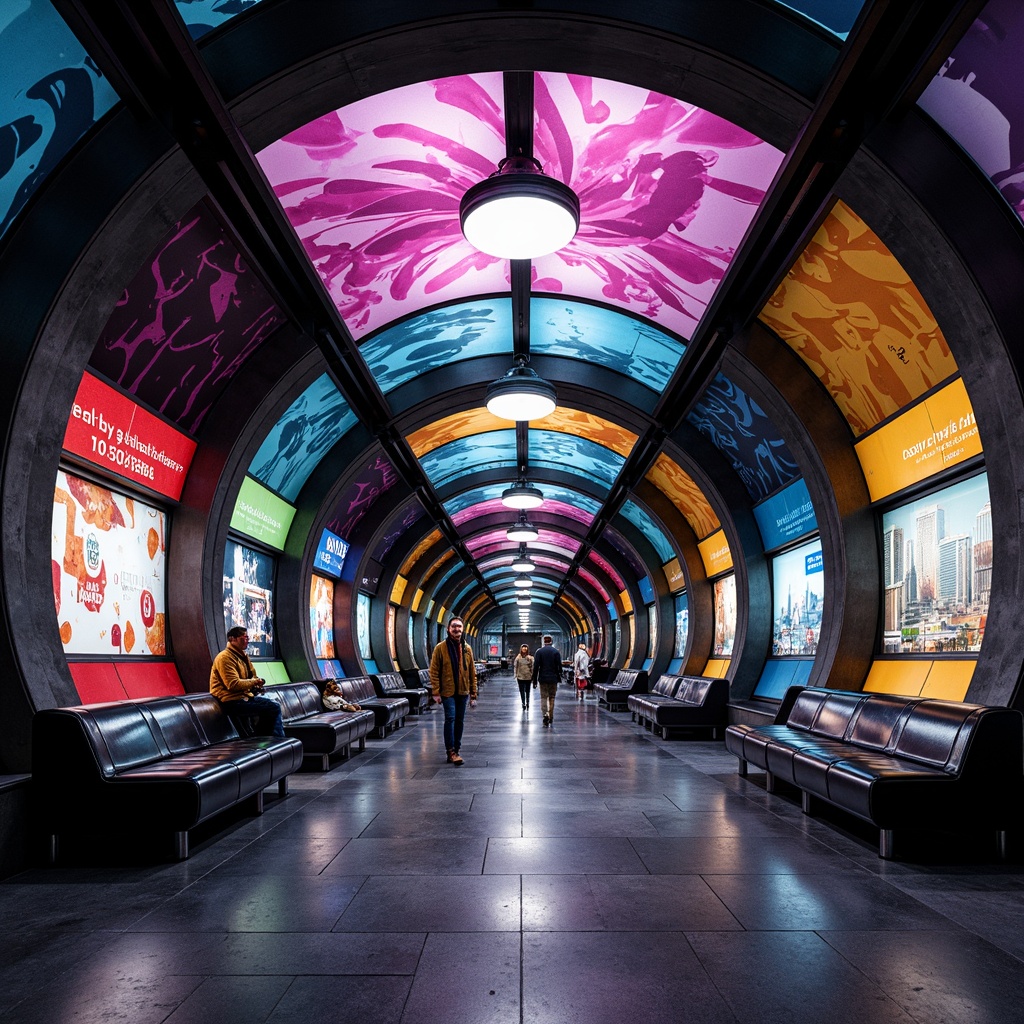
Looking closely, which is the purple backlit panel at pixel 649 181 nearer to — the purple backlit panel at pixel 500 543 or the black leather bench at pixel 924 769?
the black leather bench at pixel 924 769

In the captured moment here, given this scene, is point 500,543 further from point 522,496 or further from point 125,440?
point 125,440

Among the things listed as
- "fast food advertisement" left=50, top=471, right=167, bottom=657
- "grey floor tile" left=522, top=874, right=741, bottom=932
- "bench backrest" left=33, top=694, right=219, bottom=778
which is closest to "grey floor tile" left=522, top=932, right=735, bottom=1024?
"grey floor tile" left=522, top=874, right=741, bottom=932

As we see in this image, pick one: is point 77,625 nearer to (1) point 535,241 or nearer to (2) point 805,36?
(1) point 535,241

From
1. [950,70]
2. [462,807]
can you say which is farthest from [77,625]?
[950,70]

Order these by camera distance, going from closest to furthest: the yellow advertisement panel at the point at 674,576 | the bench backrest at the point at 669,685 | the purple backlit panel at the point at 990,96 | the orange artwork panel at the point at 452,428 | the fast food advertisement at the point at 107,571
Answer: the purple backlit panel at the point at 990,96, the fast food advertisement at the point at 107,571, the bench backrest at the point at 669,685, the orange artwork panel at the point at 452,428, the yellow advertisement panel at the point at 674,576

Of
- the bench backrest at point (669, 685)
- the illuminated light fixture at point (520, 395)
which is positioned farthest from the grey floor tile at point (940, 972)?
the bench backrest at point (669, 685)

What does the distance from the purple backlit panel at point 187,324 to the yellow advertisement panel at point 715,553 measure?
9.05 meters

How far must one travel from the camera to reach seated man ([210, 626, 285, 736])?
727 centimetres

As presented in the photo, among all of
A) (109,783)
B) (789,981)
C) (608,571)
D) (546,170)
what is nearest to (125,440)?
(109,783)

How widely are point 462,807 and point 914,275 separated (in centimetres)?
544

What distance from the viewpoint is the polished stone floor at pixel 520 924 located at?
109 inches

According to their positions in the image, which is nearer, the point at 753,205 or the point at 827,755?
the point at 827,755

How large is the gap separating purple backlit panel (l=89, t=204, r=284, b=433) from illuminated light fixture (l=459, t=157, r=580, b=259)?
241 cm

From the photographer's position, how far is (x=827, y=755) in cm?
574
